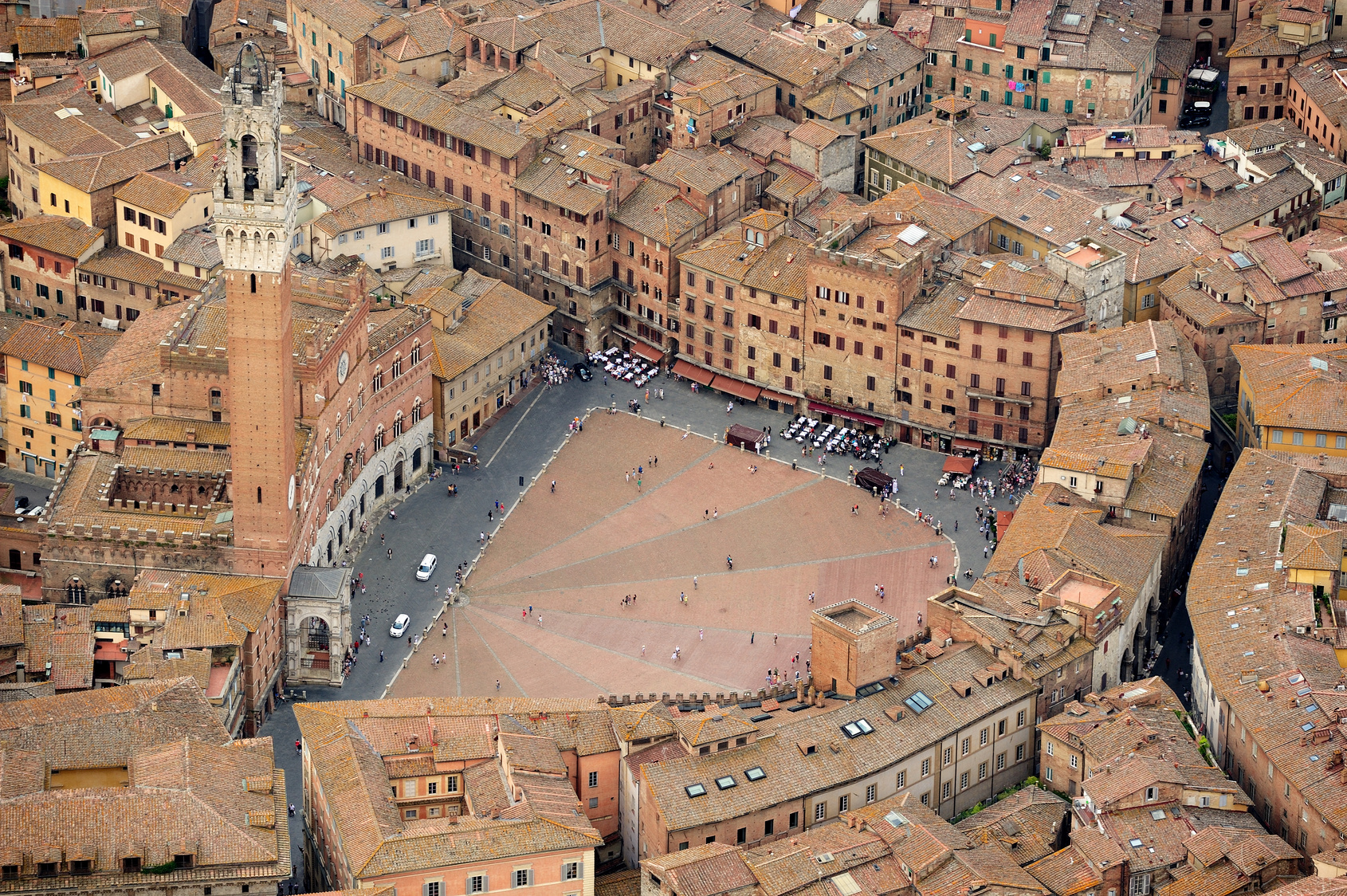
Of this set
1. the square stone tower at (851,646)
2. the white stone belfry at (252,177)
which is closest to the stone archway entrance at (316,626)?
the white stone belfry at (252,177)

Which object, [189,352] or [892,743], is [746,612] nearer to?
[892,743]

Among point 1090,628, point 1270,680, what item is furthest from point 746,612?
point 1270,680

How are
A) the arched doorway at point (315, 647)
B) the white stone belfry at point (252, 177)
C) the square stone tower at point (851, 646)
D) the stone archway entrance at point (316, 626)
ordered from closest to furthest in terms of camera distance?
the square stone tower at point (851, 646), the white stone belfry at point (252, 177), the stone archway entrance at point (316, 626), the arched doorway at point (315, 647)

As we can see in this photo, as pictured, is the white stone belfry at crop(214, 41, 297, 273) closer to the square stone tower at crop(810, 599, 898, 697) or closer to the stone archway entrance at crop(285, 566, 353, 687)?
the stone archway entrance at crop(285, 566, 353, 687)

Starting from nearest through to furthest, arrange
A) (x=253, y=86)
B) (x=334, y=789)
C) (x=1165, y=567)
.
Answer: (x=334, y=789), (x=253, y=86), (x=1165, y=567)

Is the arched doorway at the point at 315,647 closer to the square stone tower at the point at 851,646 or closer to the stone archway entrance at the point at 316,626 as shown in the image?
the stone archway entrance at the point at 316,626
